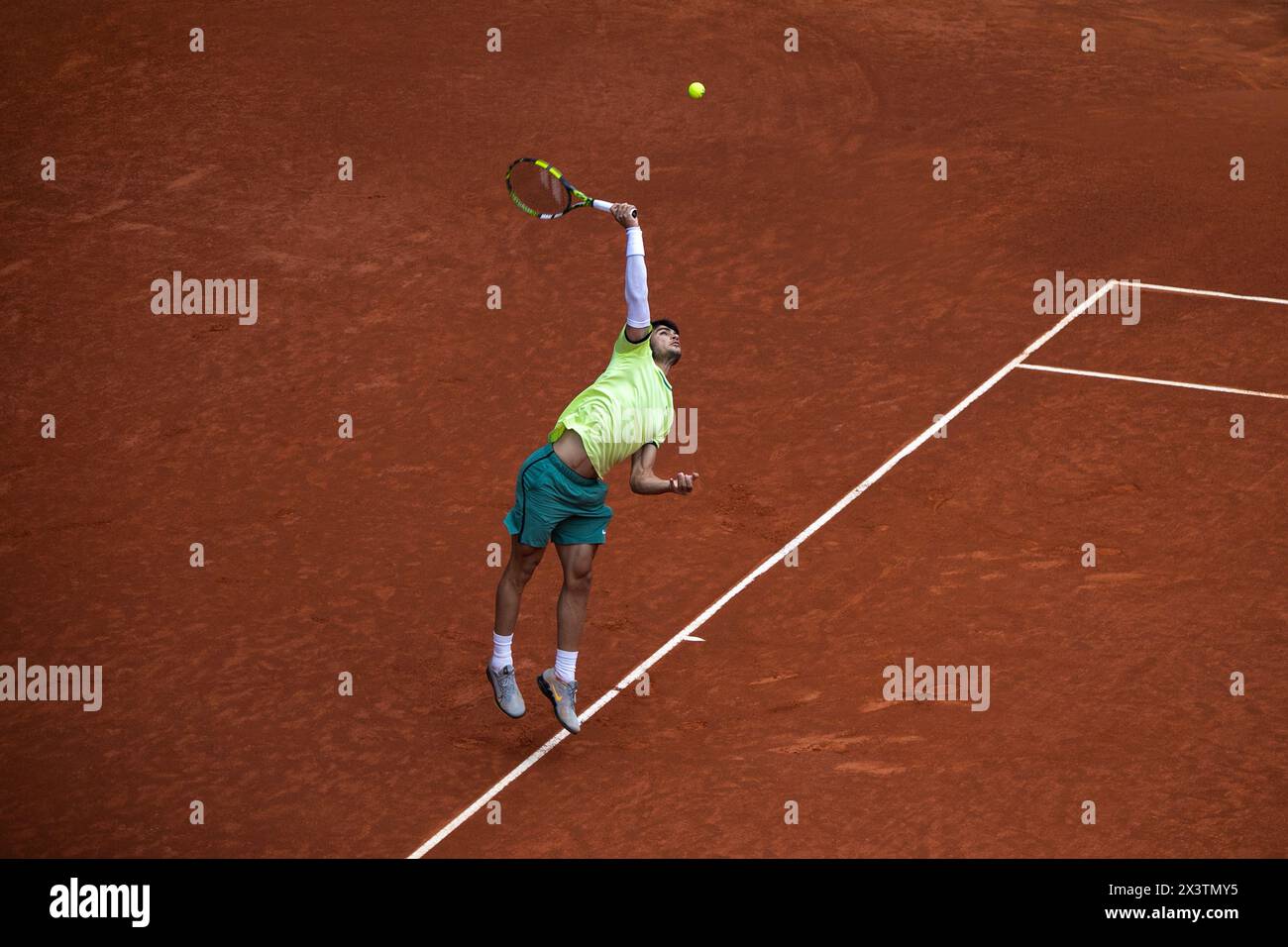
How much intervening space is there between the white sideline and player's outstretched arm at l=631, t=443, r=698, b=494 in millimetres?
1504

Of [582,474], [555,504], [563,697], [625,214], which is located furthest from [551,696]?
[625,214]

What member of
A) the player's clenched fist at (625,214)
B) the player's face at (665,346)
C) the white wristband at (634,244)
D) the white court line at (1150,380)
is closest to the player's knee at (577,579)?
the player's face at (665,346)

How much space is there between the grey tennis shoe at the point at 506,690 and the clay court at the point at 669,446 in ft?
0.67

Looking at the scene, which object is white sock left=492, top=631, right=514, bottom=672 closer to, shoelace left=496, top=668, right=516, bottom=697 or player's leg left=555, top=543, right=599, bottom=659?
shoelace left=496, top=668, right=516, bottom=697

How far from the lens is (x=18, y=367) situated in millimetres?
12969

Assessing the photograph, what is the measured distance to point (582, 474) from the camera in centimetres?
870

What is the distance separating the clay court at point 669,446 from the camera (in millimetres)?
8641

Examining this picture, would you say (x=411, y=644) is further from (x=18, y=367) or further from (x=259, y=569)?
(x=18, y=367)

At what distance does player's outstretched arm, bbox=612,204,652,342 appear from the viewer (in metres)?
8.60

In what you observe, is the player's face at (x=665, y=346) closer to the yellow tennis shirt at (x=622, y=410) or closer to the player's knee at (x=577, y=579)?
the yellow tennis shirt at (x=622, y=410)

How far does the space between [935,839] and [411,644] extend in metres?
3.41

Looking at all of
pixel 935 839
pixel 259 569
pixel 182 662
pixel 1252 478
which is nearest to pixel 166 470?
pixel 259 569

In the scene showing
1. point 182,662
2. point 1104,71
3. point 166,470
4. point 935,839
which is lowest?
point 935,839
